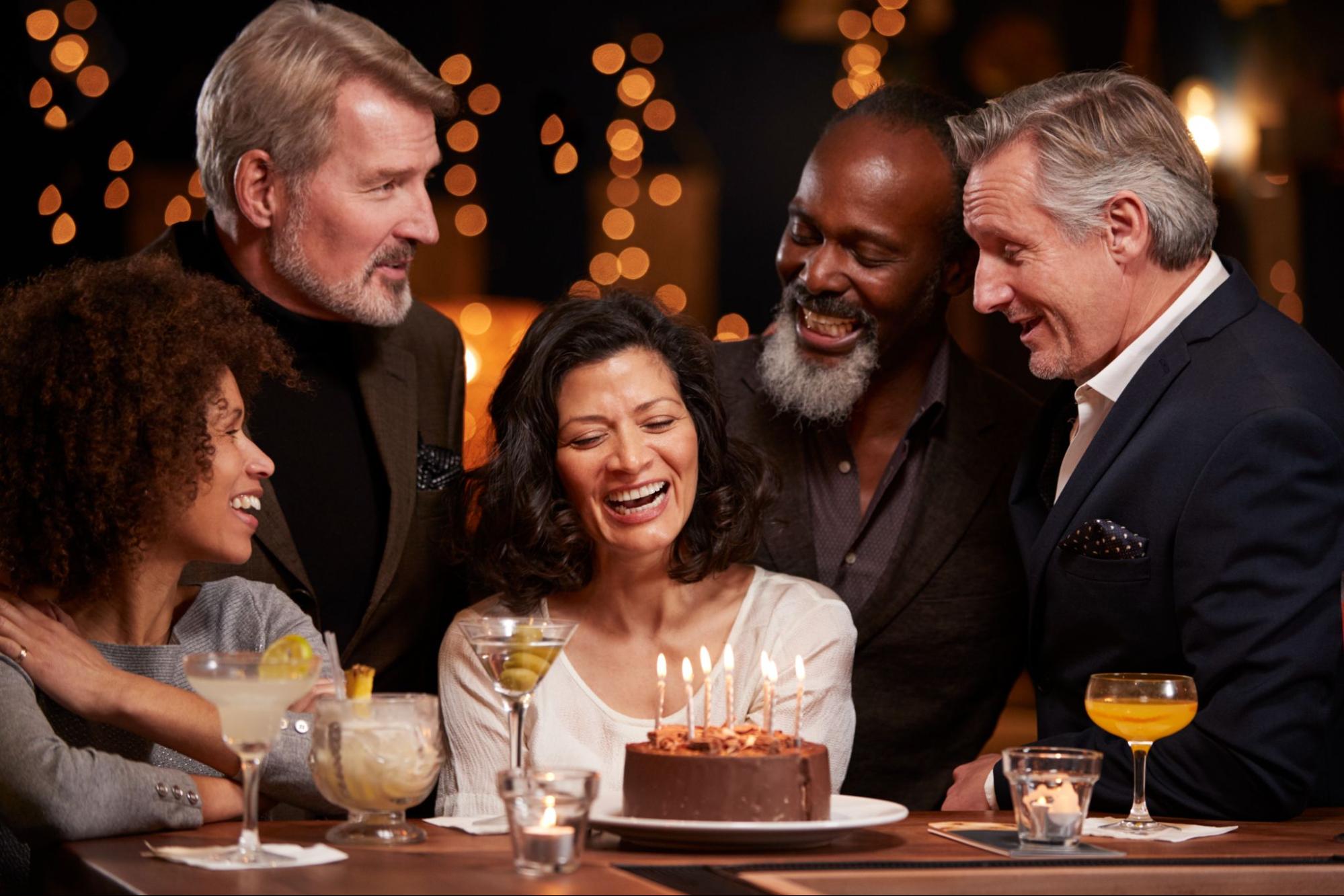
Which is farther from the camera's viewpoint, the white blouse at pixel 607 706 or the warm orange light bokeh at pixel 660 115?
the warm orange light bokeh at pixel 660 115

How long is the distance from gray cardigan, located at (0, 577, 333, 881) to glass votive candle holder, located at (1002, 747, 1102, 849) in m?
1.09

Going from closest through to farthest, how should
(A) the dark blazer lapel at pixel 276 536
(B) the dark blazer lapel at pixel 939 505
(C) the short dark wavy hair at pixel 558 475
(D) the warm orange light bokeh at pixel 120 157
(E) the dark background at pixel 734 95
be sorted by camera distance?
(C) the short dark wavy hair at pixel 558 475 < (A) the dark blazer lapel at pixel 276 536 < (B) the dark blazer lapel at pixel 939 505 < (D) the warm orange light bokeh at pixel 120 157 < (E) the dark background at pixel 734 95

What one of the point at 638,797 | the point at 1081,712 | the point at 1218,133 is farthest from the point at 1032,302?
the point at 1218,133

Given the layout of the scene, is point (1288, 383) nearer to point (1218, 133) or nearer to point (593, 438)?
point (593, 438)

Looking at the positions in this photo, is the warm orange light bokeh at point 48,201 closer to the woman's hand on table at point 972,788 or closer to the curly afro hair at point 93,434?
the curly afro hair at point 93,434

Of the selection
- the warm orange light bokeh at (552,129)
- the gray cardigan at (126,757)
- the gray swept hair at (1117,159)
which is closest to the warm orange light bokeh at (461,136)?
the warm orange light bokeh at (552,129)

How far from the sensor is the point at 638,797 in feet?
7.37

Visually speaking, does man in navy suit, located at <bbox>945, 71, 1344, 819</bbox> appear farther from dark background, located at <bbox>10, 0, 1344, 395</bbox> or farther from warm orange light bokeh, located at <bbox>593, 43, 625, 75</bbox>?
warm orange light bokeh, located at <bbox>593, 43, 625, 75</bbox>

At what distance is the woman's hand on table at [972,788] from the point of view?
289cm

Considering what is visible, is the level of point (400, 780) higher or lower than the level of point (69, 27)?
lower

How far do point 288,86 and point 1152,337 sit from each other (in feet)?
6.12

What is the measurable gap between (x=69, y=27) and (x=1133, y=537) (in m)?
3.02

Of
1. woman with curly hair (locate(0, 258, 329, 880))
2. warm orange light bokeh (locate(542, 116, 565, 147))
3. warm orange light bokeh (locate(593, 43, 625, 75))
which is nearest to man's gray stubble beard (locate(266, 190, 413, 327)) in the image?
woman with curly hair (locate(0, 258, 329, 880))

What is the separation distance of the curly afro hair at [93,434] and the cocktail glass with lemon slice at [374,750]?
2.11 feet
